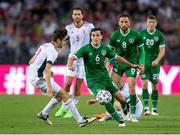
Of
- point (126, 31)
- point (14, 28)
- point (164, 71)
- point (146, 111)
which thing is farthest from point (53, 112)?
point (14, 28)

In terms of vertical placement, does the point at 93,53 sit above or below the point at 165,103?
above

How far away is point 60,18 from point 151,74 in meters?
12.1

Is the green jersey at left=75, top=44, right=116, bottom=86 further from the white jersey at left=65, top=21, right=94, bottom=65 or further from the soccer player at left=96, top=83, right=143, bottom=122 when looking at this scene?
the white jersey at left=65, top=21, right=94, bottom=65

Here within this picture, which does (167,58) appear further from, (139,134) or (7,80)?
(139,134)

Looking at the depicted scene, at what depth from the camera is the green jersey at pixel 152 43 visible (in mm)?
20684

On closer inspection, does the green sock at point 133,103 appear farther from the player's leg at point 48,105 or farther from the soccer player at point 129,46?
the player's leg at point 48,105

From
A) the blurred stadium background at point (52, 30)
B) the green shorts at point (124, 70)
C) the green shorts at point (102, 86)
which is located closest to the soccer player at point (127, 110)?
the green shorts at point (124, 70)

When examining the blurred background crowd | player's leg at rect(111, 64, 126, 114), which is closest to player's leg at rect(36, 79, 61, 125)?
player's leg at rect(111, 64, 126, 114)

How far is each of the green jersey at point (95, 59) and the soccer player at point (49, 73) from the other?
53 centimetres

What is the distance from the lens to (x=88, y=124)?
56.9ft

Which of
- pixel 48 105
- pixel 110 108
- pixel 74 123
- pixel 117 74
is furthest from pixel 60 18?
pixel 110 108

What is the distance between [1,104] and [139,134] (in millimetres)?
9083

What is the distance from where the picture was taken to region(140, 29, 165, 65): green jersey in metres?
20.7

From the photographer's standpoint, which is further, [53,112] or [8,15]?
[8,15]
